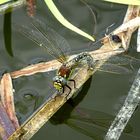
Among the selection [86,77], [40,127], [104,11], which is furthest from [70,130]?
[104,11]

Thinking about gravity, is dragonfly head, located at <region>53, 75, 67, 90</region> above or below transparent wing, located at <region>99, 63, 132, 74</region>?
above

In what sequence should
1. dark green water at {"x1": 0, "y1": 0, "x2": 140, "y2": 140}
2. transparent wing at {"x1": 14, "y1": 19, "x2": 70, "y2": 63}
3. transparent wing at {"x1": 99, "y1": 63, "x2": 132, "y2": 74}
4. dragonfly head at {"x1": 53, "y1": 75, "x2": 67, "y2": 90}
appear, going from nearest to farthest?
dark green water at {"x1": 0, "y1": 0, "x2": 140, "y2": 140}
dragonfly head at {"x1": 53, "y1": 75, "x2": 67, "y2": 90}
transparent wing at {"x1": 99, "y1": 63, "x2": 132, "y2": 74}
transparent wing at {"x1": 14, "y1": 19, "x2": 70, "y2": 63}

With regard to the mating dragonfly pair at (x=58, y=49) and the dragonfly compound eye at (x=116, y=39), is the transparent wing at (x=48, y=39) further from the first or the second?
the dragonfly compound eye at (x=116, y=39)

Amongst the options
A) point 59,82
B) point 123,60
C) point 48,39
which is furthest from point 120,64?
point 48,39

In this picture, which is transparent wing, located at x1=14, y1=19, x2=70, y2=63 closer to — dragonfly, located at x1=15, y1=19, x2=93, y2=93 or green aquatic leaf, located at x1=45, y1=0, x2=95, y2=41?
dragonfly, located at x1=15, y1=19, x2=93, y2=93

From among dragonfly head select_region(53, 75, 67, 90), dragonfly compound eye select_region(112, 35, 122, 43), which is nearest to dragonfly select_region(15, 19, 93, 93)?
dragonfly head select_region(53, 75, 67, 90)

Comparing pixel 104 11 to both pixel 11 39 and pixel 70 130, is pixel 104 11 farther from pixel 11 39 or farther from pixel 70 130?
pixel 70 130

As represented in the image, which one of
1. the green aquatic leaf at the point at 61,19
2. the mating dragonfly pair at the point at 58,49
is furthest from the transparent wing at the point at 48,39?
the green aquatic leaf at the point at 61,19

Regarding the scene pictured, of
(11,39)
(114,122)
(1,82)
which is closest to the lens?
(114,122)
